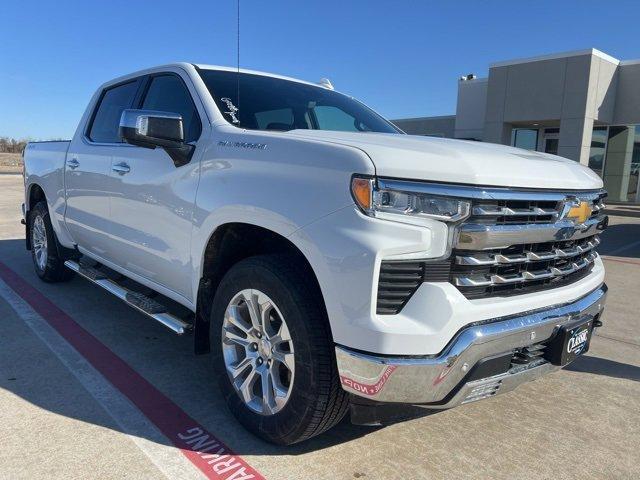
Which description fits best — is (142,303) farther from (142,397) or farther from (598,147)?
(598,147)

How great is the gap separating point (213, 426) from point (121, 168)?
199 cm

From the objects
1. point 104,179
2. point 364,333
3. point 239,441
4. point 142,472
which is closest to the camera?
point 364,333

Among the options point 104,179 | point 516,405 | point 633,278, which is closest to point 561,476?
point 516,405

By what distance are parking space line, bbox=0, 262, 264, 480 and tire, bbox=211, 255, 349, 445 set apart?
0.23 m

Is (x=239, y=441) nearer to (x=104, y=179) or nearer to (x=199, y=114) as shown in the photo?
(x=199, y=114)

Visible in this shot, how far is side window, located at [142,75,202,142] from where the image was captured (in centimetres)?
336

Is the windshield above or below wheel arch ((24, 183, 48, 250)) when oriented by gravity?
above

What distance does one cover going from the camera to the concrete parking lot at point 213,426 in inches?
102

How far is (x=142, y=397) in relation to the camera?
10.6 feet

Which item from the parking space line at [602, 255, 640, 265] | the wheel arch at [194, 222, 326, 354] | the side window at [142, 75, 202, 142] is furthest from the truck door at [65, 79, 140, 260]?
the parking space line at [602, 255, 640, 265]

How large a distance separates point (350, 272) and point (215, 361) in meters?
1.27

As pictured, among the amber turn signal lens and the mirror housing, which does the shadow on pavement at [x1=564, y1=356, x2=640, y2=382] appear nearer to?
the amber turn signal lens

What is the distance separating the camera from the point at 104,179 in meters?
4.14

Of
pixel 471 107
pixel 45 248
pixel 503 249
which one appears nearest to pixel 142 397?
pixel 503 249
